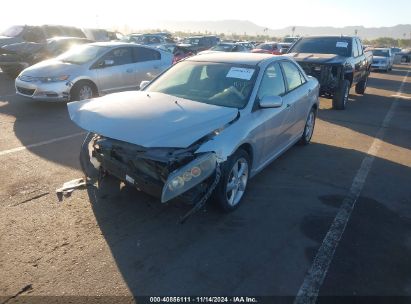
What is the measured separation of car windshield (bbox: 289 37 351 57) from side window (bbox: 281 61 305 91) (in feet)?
18.0

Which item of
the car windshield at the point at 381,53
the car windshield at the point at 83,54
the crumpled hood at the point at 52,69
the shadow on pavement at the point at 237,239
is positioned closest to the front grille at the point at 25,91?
the crumpled hood at the point at 52,69

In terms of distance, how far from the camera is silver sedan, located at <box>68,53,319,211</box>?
3.44 meters

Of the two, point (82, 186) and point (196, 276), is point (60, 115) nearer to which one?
point (82, 186)

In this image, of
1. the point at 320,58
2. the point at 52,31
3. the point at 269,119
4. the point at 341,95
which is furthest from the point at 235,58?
the point at 52,31

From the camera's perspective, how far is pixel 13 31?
15594mm

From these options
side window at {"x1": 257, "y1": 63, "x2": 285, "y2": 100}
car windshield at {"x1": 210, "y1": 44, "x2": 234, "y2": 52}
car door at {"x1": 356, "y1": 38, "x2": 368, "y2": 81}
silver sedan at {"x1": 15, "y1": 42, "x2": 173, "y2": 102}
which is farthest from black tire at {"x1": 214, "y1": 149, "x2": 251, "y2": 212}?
car windshield at {"x1": 210, "y1": 44, "x2": 234, "y2": 52}

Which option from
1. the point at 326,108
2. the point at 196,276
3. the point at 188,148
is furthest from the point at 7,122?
the point at 326,108

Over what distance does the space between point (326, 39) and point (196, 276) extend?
32.8 ft

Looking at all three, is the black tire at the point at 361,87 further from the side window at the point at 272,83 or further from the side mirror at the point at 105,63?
the side window at the point at 272,83

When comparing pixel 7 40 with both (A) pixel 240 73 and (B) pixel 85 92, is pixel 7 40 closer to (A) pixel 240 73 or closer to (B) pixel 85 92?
(B) pixel 85 92

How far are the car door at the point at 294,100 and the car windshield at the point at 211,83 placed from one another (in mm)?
870

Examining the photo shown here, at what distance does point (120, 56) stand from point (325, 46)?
6.06m

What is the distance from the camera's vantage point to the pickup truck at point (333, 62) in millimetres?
9594

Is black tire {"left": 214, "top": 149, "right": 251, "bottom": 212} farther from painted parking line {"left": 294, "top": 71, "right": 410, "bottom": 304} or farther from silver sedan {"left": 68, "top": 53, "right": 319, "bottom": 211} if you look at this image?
painted parking line {"left": 294, "top": 71, "right": 410, "bottom": 304}
